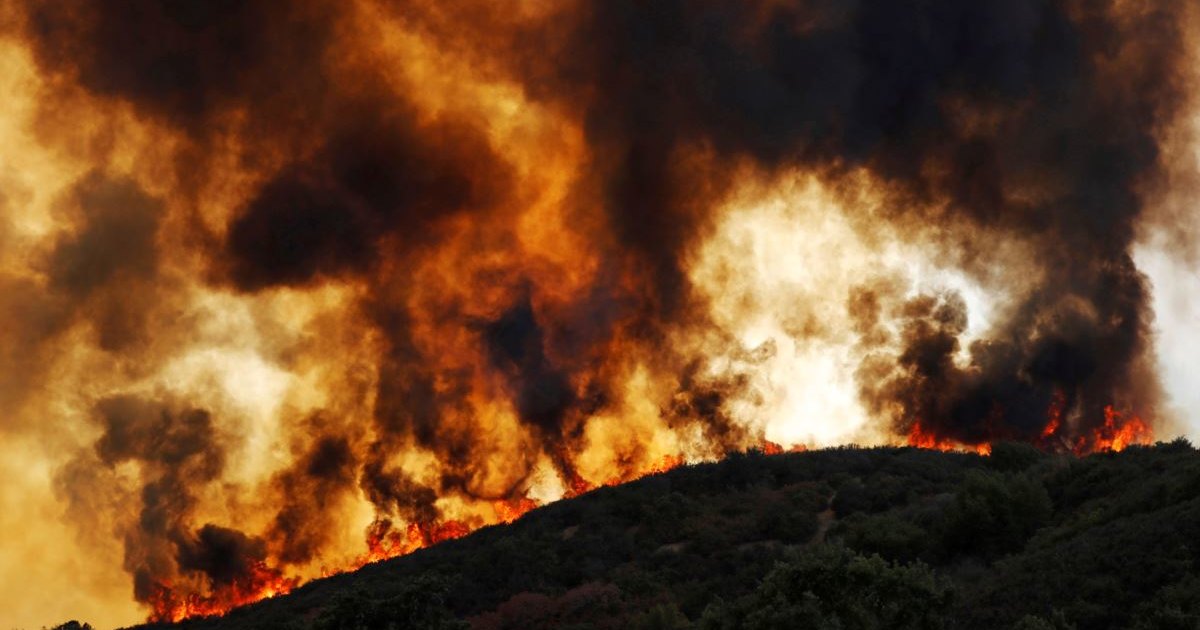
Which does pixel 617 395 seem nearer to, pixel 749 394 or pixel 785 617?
pixel 749 394

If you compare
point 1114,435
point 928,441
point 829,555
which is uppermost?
point 928,441

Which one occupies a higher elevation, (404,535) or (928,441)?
(404,535)

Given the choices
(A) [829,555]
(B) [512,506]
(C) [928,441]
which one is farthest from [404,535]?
(A) [829,555]

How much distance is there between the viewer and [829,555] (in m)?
28.5

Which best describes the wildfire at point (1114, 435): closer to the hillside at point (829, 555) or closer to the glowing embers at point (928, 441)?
the glowing embers at point (928, 441)

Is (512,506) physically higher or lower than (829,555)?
higher

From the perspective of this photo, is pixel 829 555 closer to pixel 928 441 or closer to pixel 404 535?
pixel 404 535

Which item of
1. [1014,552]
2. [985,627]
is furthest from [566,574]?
[985,627]

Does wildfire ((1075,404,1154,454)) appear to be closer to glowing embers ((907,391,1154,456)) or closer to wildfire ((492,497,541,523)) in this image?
glowing embers ((907,391,1154,456))

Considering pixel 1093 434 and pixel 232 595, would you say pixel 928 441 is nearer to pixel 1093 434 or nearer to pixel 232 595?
pixel 1093 434

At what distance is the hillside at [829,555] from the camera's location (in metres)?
27.8

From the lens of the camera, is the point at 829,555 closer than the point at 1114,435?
Yes

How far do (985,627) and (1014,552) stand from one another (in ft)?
42.6

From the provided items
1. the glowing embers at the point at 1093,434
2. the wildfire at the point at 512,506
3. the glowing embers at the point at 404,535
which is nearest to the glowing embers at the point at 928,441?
the glowing embers at the point at 1093,434
